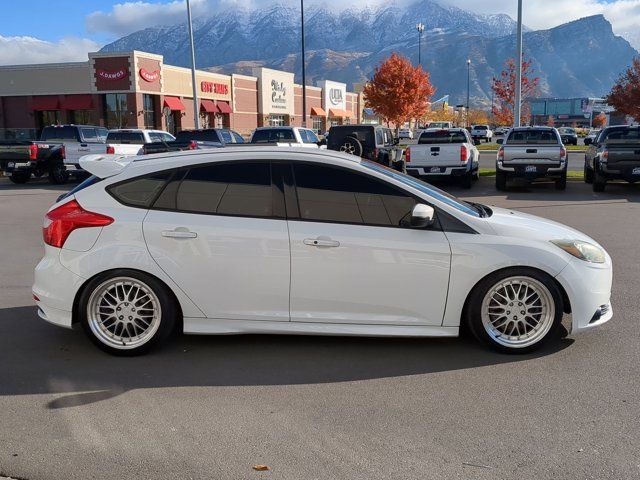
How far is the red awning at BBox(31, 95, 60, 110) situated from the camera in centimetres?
4403

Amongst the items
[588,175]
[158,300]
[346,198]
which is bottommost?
[158,300]

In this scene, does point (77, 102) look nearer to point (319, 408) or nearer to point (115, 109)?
point (115, 109)

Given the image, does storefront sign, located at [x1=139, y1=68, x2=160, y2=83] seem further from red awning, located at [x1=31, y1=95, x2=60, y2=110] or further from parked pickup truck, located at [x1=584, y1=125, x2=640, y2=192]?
parked pickup truck, located at [x1=584, y1=125, x2=640, y2=192]

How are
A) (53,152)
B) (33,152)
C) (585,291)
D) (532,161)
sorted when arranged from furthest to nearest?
(53,152) < (33,152) < (532,161) < (585,291)

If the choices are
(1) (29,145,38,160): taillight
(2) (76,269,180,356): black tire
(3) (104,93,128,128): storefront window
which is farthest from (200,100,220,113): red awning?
(2) (76,269,180,356): black tire

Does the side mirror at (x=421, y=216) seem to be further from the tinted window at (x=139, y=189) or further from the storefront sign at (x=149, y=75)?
the storefront sign at (x=149, y=75)

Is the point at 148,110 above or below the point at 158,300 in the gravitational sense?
above

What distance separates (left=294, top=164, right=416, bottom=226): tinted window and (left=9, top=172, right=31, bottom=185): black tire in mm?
19132

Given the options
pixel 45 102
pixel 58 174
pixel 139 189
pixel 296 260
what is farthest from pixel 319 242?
pixel 45 102

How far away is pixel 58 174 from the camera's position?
2089 cm

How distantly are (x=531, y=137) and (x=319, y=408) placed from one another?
1558 centimetres

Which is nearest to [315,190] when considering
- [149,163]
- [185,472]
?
[149,163]

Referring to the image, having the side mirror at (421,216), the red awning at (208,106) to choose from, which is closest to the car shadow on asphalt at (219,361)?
the side mirror at (421,216)

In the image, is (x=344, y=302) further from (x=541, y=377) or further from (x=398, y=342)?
(x=541, y=377)
